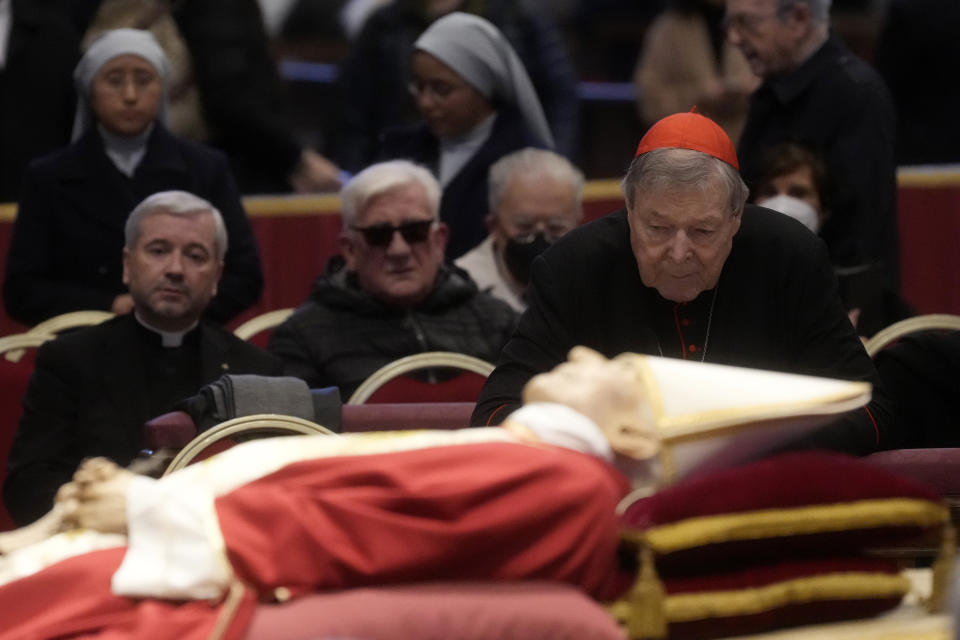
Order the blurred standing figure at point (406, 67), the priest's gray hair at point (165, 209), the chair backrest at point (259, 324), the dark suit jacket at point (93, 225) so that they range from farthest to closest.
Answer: the blurred standing figure at point (406, 67)
the dark suit jacket at point (93, 225)
the chair backrest at point (259, 324)
the priest's gray hair at point (165, 209)

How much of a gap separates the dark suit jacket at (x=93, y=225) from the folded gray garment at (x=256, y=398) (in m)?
1.34

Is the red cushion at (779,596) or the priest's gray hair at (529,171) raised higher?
the priest's gray hair at (529,171)

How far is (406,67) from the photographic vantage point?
270 inches

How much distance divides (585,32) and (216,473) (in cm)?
729

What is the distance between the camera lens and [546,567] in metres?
2.87

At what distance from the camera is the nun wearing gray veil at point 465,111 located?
597cm

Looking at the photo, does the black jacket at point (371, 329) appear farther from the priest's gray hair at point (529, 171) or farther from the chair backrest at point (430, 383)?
the priest's gray hair at point (529, 171)

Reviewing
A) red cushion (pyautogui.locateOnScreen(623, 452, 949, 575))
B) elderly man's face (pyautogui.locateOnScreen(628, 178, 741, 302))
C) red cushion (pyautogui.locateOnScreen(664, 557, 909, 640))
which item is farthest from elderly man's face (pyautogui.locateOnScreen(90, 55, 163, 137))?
red cushion (pyautogui.locateOnScreen(664, 557, 909, 640))

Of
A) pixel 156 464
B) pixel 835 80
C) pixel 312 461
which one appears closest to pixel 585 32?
pixel 835 80

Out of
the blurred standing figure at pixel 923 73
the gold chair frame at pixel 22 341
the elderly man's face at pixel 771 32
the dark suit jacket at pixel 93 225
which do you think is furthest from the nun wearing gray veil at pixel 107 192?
the blurred standing figure at pixel 923 73

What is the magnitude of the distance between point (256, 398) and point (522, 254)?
162 centimetres

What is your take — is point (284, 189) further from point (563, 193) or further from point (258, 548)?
point (258, 548)

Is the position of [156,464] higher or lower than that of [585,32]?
lower

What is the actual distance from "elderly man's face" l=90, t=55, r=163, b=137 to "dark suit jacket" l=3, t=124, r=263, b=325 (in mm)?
70
